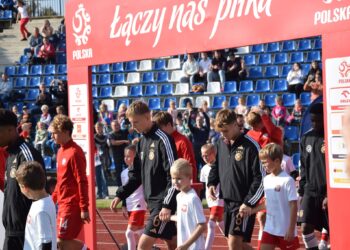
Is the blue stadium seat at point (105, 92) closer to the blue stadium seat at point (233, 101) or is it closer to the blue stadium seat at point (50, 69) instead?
the blue stadium seat at point (50, 69)

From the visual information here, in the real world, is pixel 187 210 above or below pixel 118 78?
below

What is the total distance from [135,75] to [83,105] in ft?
53.5

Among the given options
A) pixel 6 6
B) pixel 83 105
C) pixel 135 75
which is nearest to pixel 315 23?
pixel 83 105

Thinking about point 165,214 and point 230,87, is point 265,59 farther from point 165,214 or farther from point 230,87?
point 165,214

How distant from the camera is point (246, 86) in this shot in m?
24.5

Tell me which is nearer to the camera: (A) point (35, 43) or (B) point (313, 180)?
(B) point (313, 180)

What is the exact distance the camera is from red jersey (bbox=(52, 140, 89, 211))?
9602 millimetres

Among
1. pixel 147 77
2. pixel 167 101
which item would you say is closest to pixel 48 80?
pixel 147 77

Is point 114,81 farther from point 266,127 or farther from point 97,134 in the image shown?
point 266,127

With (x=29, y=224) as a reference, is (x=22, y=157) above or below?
above

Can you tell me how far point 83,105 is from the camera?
11.4m

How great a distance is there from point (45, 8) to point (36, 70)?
8438 millimetres

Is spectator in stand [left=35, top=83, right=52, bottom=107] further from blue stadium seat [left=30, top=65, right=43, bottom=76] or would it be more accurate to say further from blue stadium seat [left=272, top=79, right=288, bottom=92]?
blue stadium seat [left=272, top=79, right=288, bottom=92]

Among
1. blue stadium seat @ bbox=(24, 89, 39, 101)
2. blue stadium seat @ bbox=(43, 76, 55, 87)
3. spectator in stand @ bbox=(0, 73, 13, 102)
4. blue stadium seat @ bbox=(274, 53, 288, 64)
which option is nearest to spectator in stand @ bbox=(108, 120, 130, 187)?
blue stadium seat @ bbox=(274, 53, 288, 64)
